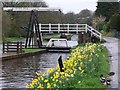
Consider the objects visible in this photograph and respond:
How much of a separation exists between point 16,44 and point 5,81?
1750cm

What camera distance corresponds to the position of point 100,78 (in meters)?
11.1

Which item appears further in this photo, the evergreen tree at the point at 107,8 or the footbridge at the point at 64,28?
the evergreen tree at the point at 107,8

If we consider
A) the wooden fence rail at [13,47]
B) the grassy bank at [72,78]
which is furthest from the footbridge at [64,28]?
the grassy bank at [72,78]

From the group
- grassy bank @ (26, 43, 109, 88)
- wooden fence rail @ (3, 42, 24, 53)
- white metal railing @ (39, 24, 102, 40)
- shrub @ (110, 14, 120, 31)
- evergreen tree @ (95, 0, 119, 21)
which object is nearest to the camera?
grassy bank @ (26, 43, 109, 88)

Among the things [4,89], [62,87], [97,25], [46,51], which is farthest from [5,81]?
[97,25]

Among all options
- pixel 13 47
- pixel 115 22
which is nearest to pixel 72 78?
pixel 13 47

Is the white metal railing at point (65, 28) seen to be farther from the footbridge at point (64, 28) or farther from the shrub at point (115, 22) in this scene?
the shrub at point (115, 22)

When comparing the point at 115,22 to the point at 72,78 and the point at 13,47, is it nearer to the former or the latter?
the point at 13,47

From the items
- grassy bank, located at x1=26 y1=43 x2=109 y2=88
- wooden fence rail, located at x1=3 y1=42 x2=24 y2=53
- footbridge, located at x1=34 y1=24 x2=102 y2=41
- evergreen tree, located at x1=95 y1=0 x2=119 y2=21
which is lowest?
wooden fence rail, located at x1=3 y1=42 x2=24 y2=53

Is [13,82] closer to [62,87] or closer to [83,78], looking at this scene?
[83,78]

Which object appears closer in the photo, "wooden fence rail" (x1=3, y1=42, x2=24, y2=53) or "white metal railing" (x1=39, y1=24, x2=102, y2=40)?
"wooden fence rail" (x1=3, y1=42, x2=24, y2=53)

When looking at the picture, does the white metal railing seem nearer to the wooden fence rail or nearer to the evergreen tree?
the wooden fence rail

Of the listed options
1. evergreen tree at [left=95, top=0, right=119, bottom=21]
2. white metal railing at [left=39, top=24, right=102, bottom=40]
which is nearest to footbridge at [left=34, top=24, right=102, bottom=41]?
white metal railing at [left=39, top=24, right=102, bottom=40]

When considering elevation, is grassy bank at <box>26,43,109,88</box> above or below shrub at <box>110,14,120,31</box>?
below
